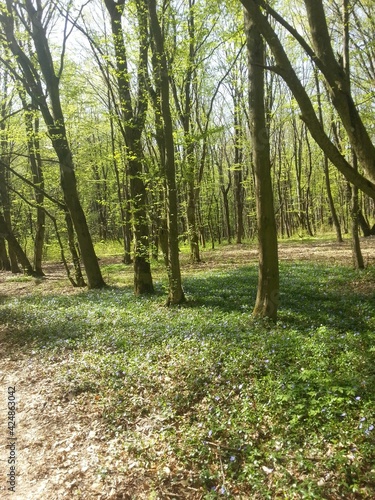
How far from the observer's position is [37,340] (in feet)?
27.2

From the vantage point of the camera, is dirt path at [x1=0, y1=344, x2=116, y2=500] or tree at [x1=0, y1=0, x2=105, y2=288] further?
tree at [x1=0, y1=0, x2=105, y2=288]

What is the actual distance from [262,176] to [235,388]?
13.1 ft

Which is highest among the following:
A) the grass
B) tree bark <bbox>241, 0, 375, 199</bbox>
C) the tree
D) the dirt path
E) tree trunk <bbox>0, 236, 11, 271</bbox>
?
the tree

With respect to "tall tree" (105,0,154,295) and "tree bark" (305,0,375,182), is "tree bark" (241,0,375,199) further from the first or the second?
"tall tree" (105,0,154,295)

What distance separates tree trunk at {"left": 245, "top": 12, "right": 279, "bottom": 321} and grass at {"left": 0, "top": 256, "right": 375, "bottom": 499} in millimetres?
707

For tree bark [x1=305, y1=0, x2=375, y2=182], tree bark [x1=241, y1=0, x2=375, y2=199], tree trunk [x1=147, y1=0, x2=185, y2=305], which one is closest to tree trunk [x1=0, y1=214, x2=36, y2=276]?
tree trunk [x1=147, y1=0, x2=185, y2=305]

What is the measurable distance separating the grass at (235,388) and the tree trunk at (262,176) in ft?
2.32

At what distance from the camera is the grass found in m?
3.55

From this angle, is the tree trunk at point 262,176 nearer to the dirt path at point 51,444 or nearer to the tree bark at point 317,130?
the tree bark at point 317,130

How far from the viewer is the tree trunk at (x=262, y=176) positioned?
255 inches

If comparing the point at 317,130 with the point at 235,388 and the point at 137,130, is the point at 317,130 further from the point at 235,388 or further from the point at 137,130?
the point at 137,130

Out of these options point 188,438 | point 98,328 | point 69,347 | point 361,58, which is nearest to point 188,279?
point 98,328

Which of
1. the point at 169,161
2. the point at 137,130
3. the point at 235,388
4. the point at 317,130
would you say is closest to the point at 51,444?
the point at 235,388

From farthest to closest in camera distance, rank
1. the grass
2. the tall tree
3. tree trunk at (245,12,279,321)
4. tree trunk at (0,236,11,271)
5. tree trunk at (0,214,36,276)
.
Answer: tree trunk at (0,236,11,271) → tree trunk at (0,214,36,276) → the tall tree → tree trunk at (245,12,279,321) → the grass
